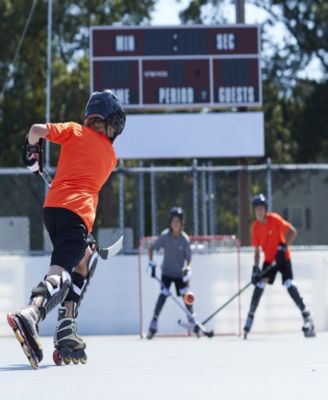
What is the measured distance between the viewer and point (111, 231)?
17.3 meters

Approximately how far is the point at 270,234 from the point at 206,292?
1670 millimetres

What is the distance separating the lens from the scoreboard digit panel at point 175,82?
19.5m

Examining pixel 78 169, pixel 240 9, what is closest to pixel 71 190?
pixel 78 169

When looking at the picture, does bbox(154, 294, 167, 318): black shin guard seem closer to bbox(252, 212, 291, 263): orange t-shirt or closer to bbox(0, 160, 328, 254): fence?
bbox(252, 212, 291, 263): orange t-shirt

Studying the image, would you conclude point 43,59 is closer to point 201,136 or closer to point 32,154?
point 201,136

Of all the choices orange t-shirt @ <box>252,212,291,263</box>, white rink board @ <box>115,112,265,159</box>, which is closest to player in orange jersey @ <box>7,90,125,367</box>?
orange t-shirt @ <box>252,212,291,263</box>

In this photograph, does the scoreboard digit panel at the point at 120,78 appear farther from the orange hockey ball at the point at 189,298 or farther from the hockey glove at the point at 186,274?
the orange hockey ball at the point at 189,298

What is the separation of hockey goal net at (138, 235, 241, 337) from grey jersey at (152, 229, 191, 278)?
0.96 meters

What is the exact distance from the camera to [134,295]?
15.8m

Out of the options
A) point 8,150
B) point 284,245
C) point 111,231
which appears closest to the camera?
point 284,245

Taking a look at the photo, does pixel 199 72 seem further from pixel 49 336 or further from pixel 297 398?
pixel 297 398

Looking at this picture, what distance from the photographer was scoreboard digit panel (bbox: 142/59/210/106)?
64.1ft

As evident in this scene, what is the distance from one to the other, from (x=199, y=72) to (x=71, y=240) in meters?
12.4

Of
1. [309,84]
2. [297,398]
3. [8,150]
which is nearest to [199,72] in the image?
[297,398]
